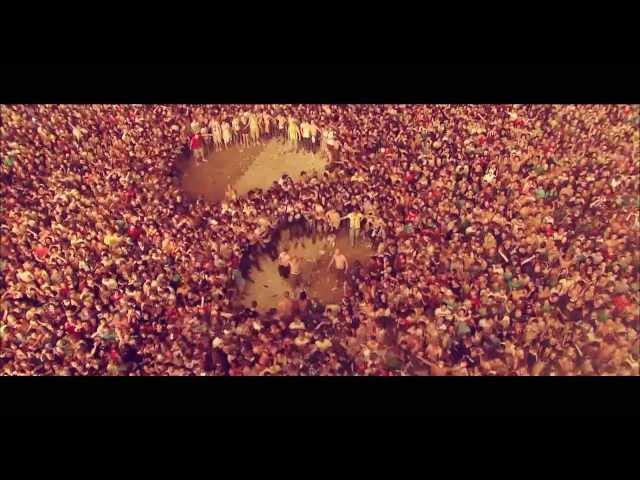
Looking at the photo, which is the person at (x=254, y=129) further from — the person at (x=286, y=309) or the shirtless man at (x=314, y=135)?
the person at (x=286, y=309)

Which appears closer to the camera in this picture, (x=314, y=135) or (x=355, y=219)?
(x=355, y=219)

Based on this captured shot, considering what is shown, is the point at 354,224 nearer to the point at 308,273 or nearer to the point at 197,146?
the point at 308,273

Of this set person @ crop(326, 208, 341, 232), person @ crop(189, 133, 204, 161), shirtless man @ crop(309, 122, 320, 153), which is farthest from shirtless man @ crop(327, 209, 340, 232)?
person @ crop(189, 133, 204, 161)

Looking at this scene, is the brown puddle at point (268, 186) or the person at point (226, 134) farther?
the person at point (226, 134)

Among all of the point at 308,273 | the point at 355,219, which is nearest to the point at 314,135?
the point at 355,219

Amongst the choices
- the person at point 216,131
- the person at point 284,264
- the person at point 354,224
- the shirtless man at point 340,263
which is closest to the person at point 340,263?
the shirtless man at point 340,263

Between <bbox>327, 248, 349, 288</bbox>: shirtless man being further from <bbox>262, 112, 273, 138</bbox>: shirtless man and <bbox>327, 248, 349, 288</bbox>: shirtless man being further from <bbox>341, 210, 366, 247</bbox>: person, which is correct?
<bbox>262, 112, 273, 138</bbox>: shirtless man
